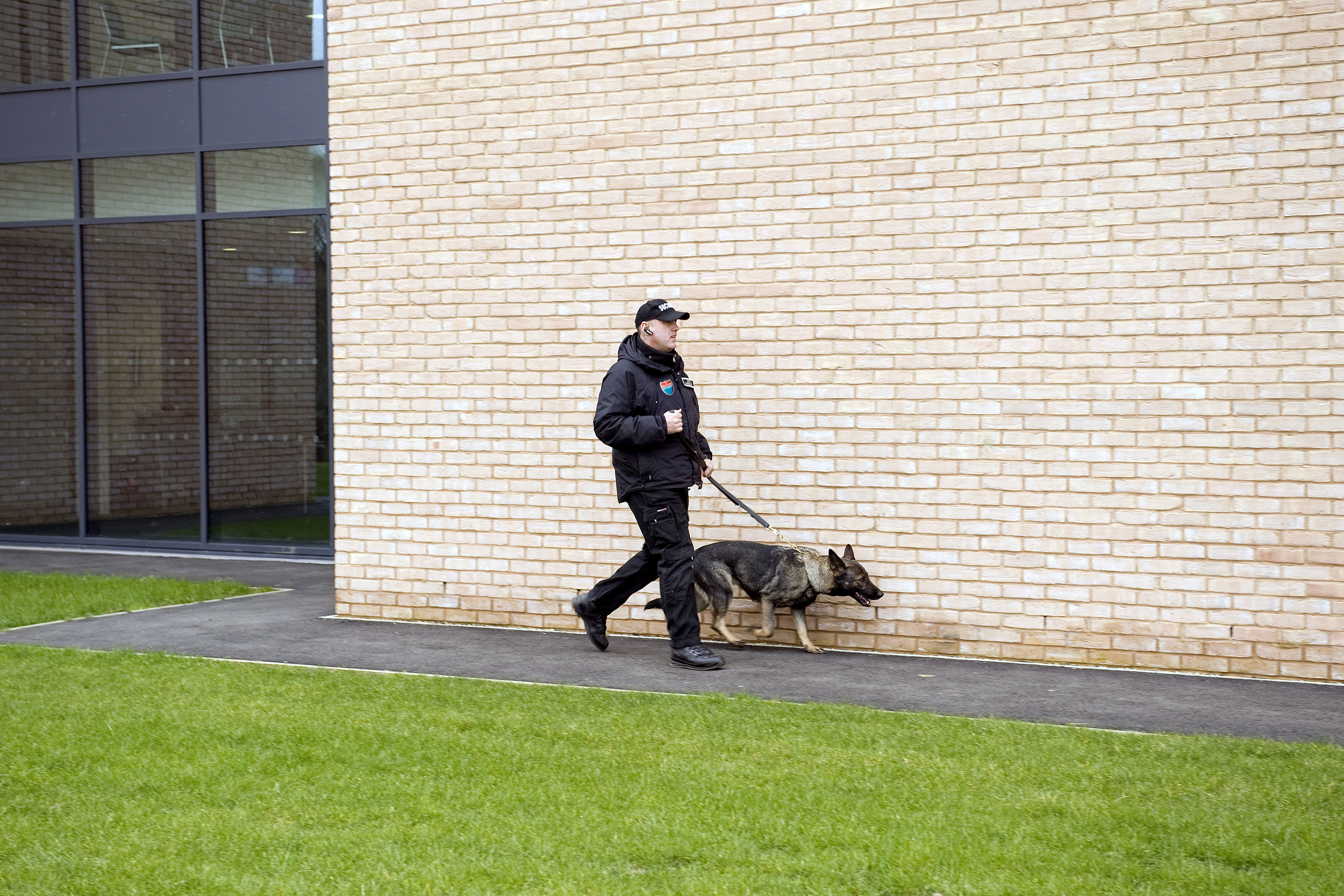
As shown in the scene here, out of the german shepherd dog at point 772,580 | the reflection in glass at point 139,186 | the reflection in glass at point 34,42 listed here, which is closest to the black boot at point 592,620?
the german shepherd dog at point 772,580

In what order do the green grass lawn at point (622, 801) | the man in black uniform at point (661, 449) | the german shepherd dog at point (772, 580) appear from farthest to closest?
the german shepherd dog at point (772, 580), the man in black uniform at point (661, 449), the green grass lawn at point (622, 801)

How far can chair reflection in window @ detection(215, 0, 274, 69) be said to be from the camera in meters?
13.2

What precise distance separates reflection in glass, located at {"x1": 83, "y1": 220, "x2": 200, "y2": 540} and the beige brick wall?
188 inches

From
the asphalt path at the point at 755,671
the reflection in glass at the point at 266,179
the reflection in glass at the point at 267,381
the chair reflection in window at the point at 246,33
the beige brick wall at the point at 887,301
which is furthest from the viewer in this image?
the reflection in glass at the point at 267,381

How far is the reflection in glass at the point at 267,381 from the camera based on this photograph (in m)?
13.4

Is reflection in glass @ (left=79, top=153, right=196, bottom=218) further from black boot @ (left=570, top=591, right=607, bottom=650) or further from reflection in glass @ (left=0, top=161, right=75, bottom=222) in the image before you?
black boot @ (left=570, top=591, right=607, bottom=650)

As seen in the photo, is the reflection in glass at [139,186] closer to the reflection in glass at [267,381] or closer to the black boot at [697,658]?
the reflection in glass at [267,381]

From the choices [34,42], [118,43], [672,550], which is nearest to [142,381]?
[118,43]

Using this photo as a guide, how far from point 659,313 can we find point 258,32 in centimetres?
743

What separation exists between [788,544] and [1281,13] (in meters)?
4.00

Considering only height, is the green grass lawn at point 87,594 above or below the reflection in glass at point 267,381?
below

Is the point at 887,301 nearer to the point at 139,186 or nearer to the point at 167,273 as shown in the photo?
the point at 167,273

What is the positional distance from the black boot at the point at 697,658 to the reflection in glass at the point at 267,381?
644 cm

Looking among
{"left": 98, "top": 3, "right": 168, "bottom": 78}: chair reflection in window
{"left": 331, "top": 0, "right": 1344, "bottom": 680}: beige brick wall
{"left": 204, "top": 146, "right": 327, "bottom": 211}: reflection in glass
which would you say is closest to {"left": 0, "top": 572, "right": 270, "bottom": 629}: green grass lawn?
{"left": 331, "top": 0, "right": 1344, "bottom": 680}: beige brick wall
